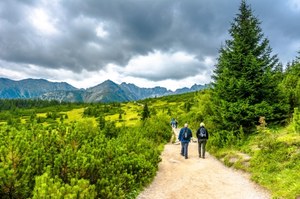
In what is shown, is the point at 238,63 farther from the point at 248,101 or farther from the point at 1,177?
the point at 1,177

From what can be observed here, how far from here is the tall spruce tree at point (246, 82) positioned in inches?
766

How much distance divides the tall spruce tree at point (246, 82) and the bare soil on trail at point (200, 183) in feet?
12.1

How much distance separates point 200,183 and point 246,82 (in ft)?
30.9

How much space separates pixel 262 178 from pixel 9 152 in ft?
35.0

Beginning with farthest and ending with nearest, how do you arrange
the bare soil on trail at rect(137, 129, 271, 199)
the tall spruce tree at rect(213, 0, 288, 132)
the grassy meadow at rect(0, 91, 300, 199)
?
the tall spruce tree at rect(213, 0, 288, 132) → the bare soil on trail at rect(137, 129, 271, 199) → the grassy meadow at rect(0, 91, 300, 199)

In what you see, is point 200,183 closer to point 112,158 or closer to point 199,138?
point 112,158

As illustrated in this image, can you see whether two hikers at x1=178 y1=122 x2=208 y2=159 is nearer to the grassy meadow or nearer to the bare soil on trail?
the grassy meadow

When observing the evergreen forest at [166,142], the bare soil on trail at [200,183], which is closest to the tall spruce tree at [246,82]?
the evergreen forest at [166,142]

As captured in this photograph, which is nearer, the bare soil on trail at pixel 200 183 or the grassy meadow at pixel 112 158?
the grassy meadow at pixel 112 158

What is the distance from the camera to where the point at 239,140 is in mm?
18734

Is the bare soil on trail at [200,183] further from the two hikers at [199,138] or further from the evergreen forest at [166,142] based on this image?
the two hikers at [199,138]

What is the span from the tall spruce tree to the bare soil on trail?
145 inches

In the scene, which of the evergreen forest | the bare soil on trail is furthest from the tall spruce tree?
the bare soil on trail

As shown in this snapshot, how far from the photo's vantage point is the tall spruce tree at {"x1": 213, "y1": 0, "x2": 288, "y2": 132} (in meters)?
19.5
